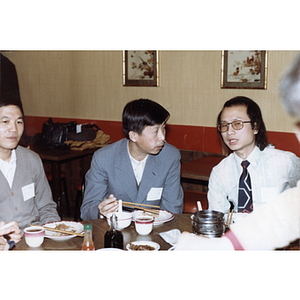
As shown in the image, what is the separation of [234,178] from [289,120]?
41 centimetres

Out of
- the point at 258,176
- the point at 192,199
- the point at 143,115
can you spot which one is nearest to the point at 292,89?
the point at 258,176

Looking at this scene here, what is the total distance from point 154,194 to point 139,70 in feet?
2.80

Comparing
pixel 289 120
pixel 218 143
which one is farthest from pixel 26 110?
pixel 289 120

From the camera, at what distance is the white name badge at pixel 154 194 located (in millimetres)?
2056

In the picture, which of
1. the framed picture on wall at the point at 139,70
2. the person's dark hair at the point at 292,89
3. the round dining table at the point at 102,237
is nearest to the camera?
the round dining table at the point at 102,237

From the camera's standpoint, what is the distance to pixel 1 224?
1.58m

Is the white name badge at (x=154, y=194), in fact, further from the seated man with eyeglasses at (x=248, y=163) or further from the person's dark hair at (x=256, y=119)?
the person's dark hair at (x=256, y=119)

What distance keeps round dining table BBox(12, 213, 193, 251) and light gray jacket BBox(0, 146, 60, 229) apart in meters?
0.34

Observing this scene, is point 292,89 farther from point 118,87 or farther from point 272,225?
point 118,87

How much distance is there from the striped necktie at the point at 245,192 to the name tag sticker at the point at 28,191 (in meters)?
1.12

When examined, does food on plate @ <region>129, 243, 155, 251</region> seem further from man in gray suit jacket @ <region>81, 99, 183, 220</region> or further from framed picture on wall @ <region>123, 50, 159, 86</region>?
framed picture on wall @ <region>123, 50, 159, 86</region>

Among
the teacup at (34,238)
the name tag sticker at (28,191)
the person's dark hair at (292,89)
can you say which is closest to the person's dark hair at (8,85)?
the name tag sticker at (28,191)

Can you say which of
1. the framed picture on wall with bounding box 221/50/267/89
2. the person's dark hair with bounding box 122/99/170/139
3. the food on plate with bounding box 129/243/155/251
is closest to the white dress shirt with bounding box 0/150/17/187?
the person's dark hair with bounding box 122/99/170/139

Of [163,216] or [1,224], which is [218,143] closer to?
[163,216]
